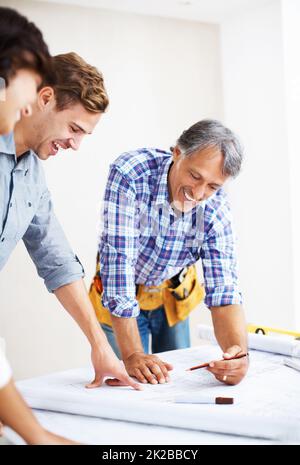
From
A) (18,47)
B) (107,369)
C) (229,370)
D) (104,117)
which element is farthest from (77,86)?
(104,117)

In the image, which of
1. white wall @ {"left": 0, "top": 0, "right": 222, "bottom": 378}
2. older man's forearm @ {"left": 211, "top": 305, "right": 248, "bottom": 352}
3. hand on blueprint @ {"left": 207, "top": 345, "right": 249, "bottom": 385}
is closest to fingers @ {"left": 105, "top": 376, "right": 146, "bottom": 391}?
hand on blueprint @ {"left": 207, "top": 345, "right": 249, "bottom": 385}

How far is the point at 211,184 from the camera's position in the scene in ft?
6.37

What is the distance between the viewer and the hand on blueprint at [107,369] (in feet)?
5.41

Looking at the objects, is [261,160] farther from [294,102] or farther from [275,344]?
[275,344]

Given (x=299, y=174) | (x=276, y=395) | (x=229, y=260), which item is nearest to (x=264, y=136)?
(x=299, y=174)

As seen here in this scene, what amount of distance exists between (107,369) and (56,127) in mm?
647

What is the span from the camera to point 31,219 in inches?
67.0

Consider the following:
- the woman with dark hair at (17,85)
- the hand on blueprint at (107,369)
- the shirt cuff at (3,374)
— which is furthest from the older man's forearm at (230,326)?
the shirt cuff at (3,374)

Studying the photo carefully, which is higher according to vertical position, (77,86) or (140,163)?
(77,86)

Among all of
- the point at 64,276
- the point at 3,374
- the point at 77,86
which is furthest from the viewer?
the point at 64,276

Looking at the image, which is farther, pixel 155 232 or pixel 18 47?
pixel 155 232

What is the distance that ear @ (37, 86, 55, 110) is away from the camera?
4.89ft

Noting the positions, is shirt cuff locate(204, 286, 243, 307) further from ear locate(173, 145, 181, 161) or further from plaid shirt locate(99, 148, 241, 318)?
ear locate(173, 145, 181, 161)

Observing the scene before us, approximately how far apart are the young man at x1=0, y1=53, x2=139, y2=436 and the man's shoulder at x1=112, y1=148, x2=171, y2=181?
338 mm
